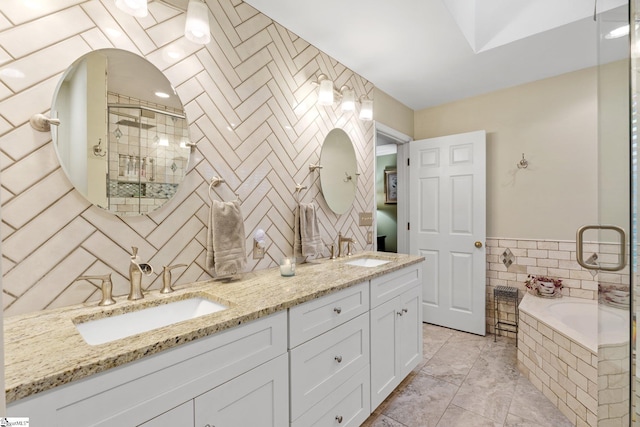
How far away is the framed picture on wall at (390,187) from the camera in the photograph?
4.81m

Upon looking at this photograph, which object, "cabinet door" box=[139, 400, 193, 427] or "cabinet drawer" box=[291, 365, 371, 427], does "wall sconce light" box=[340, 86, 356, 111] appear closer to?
"cabinet drawer" box=[291, 365, 371, 427]

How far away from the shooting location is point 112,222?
123 centimetres

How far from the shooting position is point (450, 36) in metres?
2.10

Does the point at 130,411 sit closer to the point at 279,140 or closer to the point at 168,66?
the point at 168,66

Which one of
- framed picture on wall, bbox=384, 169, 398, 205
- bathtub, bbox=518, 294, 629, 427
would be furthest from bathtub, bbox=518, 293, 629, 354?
framed picture on wall, bbox=384, 169, 398, 205

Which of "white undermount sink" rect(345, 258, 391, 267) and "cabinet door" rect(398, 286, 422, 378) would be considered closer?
"cabinet door" rect(398, 286, 422, 378)

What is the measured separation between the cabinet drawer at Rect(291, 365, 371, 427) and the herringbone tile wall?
31.8 inches

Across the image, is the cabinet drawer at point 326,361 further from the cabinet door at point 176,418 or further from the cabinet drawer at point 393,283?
the cabinet door at point 176,418

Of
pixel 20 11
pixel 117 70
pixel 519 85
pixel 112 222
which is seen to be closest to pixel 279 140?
pixel 117 70

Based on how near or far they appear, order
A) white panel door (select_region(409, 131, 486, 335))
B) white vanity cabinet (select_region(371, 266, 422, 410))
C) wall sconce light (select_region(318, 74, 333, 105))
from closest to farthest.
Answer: white vanity cabinet (select_region(371, 266, 422, 410)), wall sconce light (select_region(318, 74, 333, 105)), white panel door (select_region(409, 131, 486, 335))

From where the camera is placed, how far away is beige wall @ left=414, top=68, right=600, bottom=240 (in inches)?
102

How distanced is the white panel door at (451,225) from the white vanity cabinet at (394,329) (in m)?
1.08

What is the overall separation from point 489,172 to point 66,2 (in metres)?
3.41

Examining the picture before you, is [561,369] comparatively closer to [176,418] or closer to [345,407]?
[345,407]
